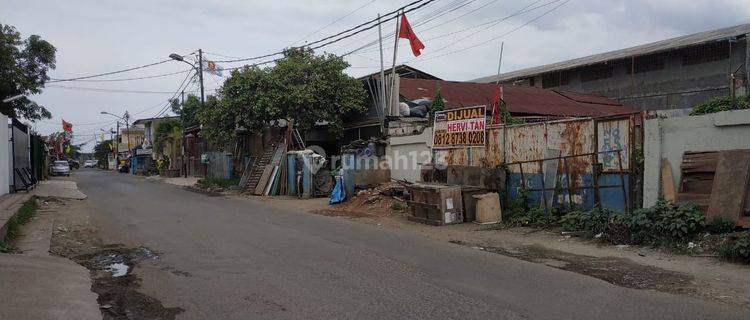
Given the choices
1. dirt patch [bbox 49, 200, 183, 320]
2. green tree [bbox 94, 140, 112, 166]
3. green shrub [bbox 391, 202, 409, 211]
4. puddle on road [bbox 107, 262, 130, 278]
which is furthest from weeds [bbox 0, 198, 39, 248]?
green tree [bbox 94, 140, 112, 166]

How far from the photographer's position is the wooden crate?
13570 millimetres

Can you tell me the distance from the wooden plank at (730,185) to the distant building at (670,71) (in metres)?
15.5

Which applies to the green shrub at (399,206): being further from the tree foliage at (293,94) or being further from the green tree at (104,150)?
the green tree at (104,150)

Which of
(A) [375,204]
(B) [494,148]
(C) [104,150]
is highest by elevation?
(C) [104,150]

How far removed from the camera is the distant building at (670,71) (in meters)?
24.8

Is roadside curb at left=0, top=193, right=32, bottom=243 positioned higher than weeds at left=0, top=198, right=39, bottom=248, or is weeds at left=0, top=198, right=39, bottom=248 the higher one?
roadside curb at left=0, top=193, right=32, bottom=243

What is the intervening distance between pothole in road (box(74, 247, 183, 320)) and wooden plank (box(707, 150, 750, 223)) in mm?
8538

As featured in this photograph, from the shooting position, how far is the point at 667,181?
33.6 ft

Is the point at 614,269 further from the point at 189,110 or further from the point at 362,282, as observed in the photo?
the point at 189,110

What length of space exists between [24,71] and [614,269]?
31514 millimetres

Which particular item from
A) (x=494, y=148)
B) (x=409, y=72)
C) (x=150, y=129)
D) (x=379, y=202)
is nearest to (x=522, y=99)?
(x=409, y=72)

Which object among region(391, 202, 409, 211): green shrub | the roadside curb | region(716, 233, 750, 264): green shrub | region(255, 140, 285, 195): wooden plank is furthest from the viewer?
region(255, 140, 285, 195): wooden plank

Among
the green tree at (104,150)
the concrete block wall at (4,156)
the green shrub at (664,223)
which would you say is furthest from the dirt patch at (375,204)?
the green tree at (104,150)

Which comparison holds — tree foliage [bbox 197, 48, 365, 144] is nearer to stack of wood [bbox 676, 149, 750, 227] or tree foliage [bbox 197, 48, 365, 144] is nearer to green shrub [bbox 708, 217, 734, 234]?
stack of wood [bbox 676, 149, 750, 227]
